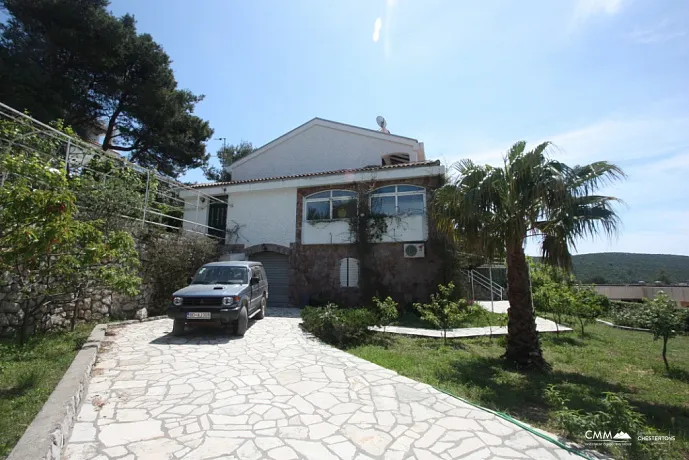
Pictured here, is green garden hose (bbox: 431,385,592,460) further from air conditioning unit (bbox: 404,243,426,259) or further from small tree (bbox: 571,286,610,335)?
small tree (bbox: 571,286,610,335)

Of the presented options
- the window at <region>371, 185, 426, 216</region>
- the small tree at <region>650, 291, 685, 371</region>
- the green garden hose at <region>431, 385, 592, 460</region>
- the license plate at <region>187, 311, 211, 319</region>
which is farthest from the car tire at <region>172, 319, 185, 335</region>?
the small tree at <region>650, 291, 685, 371</region>

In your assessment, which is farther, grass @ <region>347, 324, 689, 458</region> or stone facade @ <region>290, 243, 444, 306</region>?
stone facade @ <region>290, 243, 444, 306</region>

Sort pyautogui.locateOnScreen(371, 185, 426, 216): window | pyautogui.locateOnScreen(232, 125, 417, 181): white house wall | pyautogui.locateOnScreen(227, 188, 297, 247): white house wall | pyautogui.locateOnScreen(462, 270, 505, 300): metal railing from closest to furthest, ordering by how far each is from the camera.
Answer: pyautogui.locateOnScreen(371, 185, 426, 216): window → pyautogui.locateOnScreen(227, 188, 297, 247): white house wall → pyautogui.locateOnScreen(232, 125, 417, 181): white house wall → pyautogui.locateOnScreen(462, 270, 505, 300): metal railing

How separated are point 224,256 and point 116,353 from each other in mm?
9460

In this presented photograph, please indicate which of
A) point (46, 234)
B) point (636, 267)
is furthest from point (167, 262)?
point (636, 267)

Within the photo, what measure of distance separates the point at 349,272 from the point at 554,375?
29.0 ft

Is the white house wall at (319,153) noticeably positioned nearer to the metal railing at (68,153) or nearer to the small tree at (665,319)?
the metal railing at (68,153)

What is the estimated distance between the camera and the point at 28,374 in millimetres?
4621

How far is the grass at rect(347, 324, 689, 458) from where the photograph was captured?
4.72 metres

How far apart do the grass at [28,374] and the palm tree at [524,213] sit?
7480mm

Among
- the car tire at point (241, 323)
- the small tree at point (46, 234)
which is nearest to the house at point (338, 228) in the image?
the car tire at point (241, 323)

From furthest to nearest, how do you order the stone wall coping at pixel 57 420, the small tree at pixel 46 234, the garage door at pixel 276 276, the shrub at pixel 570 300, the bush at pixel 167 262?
the garage door at pixel 276 276 < the shrub at pixel 570 300 < the bush at pixel 167 262 < the small tree at pixel 46 234 < the stone wall coping at pixel 57 420

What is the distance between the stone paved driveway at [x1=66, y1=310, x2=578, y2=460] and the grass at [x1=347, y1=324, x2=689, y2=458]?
2.29 ft

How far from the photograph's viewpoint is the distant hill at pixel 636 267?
143ft
